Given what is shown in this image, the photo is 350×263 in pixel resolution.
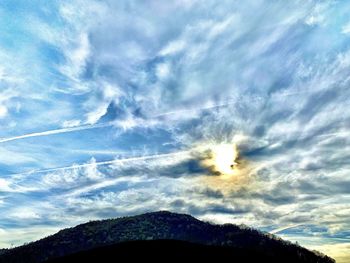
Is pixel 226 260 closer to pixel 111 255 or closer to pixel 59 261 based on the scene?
pixel 111 255

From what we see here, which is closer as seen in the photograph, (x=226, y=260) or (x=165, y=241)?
(x=226, y=260)

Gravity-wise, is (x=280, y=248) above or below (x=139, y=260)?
above

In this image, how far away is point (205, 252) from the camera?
61438 mm

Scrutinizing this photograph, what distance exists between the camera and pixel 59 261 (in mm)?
64375

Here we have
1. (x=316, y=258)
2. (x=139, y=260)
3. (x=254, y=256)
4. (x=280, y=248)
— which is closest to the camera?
(x=139, y=260)

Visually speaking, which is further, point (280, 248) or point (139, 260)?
point (280, 248)

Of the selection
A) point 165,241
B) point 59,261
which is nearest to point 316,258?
point 165,241

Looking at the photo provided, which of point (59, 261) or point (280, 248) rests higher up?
point (280, 248)

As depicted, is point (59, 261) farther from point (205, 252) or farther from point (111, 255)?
point (205, 252)

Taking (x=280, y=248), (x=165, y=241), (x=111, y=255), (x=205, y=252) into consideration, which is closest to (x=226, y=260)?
(x=205, y=252)

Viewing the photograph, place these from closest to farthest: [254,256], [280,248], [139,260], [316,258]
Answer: [139,260] → [254,256] → [316,258] → [280,248]

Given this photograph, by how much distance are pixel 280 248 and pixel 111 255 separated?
118 meters

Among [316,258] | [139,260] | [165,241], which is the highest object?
[316,258]

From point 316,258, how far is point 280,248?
230 ft
